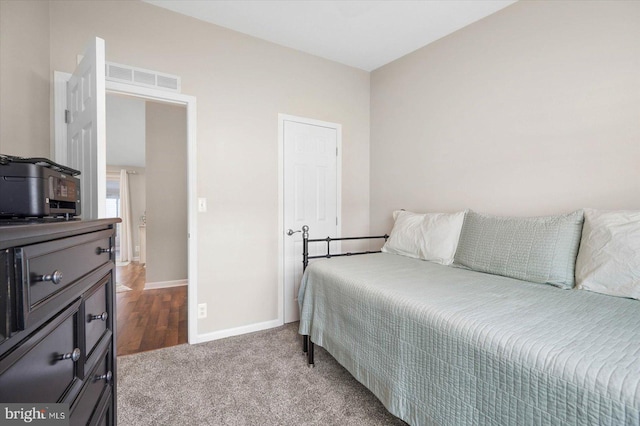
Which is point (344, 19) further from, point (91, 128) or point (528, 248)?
point (528, 248)

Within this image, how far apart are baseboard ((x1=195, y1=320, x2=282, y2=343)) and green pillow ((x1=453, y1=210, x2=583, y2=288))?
1858 millimetres

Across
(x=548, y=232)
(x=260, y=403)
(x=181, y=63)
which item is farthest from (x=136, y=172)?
(x=548, y=232)

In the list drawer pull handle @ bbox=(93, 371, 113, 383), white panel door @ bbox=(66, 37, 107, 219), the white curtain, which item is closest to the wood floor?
white panel door @ bbox=(66, 37, 107, 219)

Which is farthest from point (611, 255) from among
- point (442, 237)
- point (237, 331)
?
point (237, 331)

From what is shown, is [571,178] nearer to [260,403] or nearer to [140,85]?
[260,403]

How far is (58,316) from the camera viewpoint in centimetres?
72

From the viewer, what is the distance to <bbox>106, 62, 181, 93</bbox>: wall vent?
2.21 metres

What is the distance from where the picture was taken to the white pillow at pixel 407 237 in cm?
241

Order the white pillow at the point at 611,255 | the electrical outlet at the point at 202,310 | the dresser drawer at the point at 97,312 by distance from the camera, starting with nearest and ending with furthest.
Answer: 1. the dresser drawer at the point at 97,312
2. the white pillow at the point at 611,255
3. the electrical outlet at the point at 202,310

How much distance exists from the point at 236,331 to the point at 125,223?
5995 mm

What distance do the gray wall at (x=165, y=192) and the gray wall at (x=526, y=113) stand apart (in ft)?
10.9

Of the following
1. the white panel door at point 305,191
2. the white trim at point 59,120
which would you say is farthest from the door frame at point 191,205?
the white panel door at point 305,191

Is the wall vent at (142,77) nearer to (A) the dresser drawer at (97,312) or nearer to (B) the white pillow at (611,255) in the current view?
(A) the dresser drawer at (97,312)

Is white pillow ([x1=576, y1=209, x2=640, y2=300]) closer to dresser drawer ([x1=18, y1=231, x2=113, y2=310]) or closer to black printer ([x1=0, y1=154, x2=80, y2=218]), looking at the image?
dresser drawer ([x1=18, y1=231, x2=113, y2=310])
